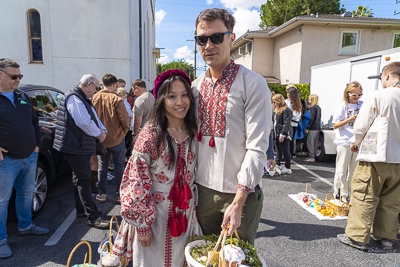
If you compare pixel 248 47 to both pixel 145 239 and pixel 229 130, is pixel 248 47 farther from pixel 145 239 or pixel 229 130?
pixel 145 239

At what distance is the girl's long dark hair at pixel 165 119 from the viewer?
1753 millimetres

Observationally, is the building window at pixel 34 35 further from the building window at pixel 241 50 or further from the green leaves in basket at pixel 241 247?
the building window at pixel 241 50

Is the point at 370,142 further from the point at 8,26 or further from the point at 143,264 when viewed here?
the point at 8,26

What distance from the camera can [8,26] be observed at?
10.8 metres

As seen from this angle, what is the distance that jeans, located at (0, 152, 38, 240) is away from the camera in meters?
2.78

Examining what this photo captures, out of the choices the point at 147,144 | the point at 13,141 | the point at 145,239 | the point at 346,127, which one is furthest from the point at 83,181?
the point at 346,127

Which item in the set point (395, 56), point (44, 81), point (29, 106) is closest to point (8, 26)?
point (44, 81)

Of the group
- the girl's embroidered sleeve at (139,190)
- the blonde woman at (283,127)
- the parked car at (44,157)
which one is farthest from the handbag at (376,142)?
the parked car at (44,157)

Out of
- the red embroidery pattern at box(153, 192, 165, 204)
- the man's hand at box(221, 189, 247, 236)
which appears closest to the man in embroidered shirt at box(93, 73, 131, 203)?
the red embroidery pattern at box(153, 192, 165, 204)

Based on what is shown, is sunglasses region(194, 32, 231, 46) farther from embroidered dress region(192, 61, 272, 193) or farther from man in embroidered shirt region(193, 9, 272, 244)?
embroidered dress region(192, 61, 272, 193)

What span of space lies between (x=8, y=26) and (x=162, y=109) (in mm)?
12414

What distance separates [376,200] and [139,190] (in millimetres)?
2681

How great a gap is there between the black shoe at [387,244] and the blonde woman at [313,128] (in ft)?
13.8

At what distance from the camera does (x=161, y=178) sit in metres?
1.79
